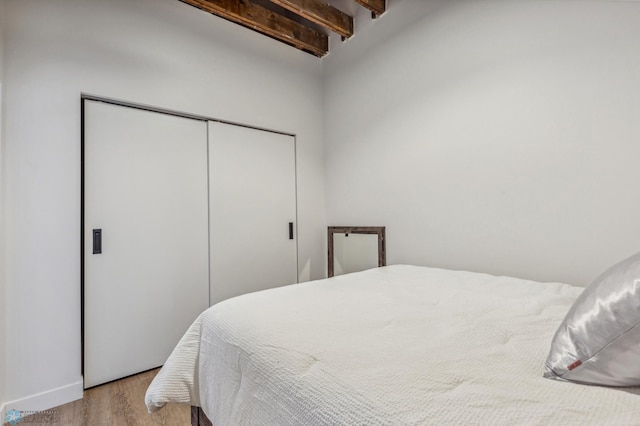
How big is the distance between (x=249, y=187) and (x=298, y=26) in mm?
1620

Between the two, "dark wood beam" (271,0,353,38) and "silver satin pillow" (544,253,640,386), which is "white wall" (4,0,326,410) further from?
"silver satin pillow" (544,253,640,386)

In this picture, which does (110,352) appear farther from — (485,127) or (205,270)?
(485,127)

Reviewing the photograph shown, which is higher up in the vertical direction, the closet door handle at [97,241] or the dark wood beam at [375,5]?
the dark wood beam at [375,5]

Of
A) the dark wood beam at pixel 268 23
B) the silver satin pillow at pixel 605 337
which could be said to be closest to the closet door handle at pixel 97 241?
the dark wood beam at pixel 268 23

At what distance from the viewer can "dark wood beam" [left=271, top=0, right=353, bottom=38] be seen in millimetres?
2309

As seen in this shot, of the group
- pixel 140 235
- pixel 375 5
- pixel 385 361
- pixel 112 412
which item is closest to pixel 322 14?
pixel 375 5

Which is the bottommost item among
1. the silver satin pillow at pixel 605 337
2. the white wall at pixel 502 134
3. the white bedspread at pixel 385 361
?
the white bedspread at pixel 385 361

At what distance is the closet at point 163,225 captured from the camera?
6.61 ft

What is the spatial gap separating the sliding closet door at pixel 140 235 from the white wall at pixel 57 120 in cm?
10

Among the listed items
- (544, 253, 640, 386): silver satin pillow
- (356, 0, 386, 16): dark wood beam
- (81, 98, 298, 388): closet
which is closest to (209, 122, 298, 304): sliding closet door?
(81, 98, 298, 388): closet

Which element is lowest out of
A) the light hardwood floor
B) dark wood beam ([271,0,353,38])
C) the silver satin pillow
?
the light hardwood floor

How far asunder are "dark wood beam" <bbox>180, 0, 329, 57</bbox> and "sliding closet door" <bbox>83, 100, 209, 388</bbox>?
862mm

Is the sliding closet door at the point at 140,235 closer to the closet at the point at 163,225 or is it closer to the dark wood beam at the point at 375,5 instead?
the closet at the point at 163,225

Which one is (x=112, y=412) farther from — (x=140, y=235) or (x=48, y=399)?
(x=140, y=235)
